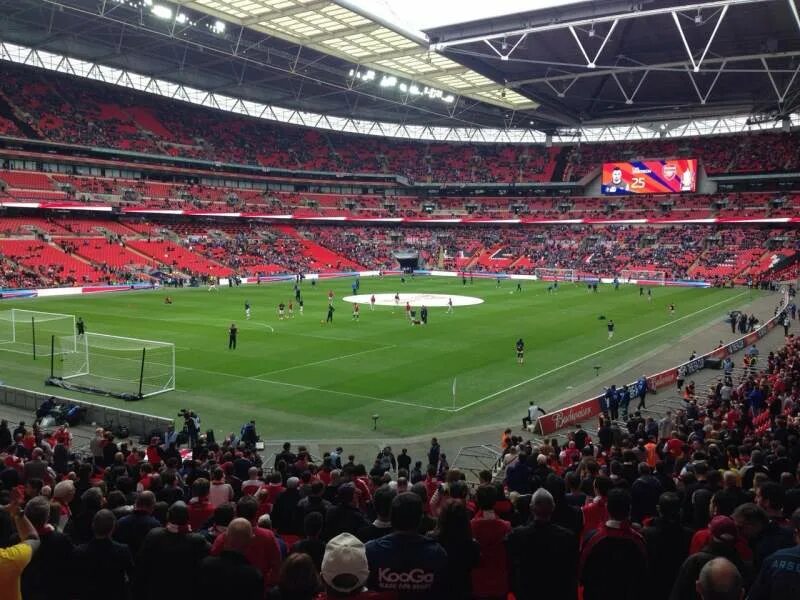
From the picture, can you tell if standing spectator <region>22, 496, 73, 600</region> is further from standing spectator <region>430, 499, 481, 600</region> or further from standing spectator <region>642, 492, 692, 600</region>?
standing spectator <region>642, 492, 692, 600</region>

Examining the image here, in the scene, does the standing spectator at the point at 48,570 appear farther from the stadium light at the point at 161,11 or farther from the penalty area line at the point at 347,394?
the stadium light at the point at 161,11

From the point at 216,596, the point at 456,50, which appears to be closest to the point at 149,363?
the point at 216,596

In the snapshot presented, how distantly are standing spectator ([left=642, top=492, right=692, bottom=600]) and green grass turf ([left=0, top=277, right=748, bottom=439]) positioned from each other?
14746 millimetres

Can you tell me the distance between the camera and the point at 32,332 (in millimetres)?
32656

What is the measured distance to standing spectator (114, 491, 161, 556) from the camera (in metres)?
6.04

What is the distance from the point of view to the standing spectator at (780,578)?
4.03 metres

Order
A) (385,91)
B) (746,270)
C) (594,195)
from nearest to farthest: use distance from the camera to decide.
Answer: (746,270), (385,91), (594,195)

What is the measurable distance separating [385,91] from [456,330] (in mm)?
50444

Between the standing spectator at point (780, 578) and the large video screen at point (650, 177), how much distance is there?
304 feet

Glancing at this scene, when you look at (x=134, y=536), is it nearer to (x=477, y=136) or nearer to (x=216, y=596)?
(x=216, y=596)

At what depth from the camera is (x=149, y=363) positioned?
27438mm

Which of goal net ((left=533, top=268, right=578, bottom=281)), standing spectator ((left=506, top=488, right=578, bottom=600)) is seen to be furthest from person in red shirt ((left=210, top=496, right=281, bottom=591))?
goal net ((left=533, top=268, right=578, bottom=281))

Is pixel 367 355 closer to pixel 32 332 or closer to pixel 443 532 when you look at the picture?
pixel 32 332

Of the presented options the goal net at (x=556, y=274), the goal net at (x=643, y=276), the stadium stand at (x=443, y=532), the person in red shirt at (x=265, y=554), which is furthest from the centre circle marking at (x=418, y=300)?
the person in red shirt at (x=265, y=554)
